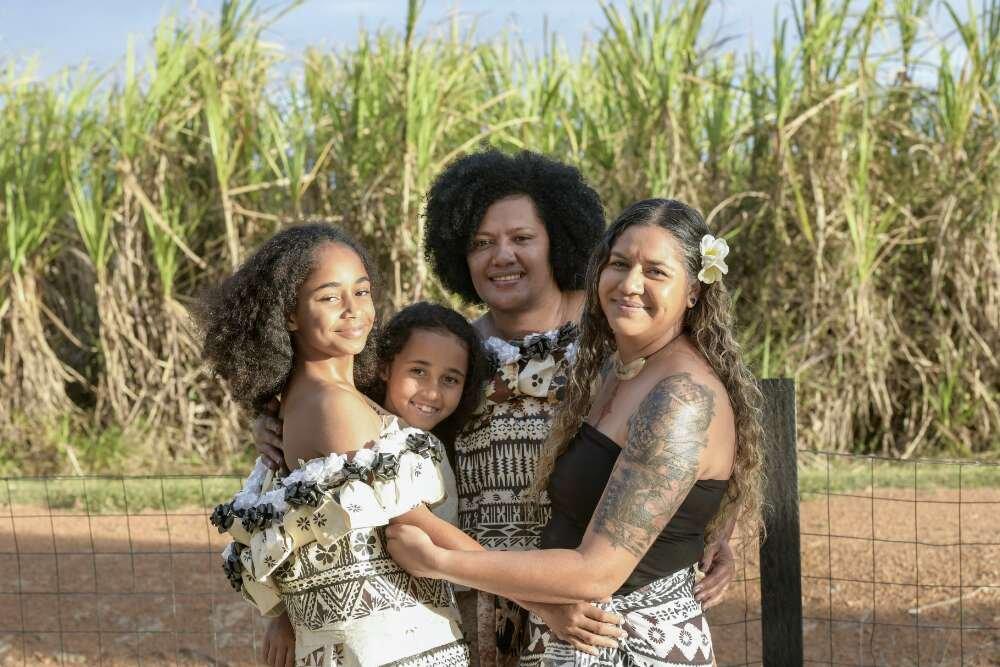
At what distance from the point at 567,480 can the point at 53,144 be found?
7.38 meters

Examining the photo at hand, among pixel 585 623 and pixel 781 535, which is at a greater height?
pixel 585 623

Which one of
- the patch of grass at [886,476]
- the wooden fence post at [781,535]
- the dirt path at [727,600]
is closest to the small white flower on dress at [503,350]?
the wooden fence post at [781,535]

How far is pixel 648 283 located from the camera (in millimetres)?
2125

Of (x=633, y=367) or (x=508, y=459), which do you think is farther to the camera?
(x=508, y=459)

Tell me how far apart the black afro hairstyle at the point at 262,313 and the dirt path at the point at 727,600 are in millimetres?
2494

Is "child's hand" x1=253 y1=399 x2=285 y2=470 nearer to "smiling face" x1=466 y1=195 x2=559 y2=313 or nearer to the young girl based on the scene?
the young girl

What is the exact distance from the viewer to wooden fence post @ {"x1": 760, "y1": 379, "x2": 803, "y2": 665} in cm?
333

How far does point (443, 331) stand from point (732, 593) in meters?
3.29

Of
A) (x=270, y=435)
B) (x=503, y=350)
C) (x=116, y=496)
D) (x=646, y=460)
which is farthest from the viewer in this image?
(x=116, y=496)

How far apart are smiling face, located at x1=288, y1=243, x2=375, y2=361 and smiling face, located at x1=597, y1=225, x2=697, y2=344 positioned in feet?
→ 1.74

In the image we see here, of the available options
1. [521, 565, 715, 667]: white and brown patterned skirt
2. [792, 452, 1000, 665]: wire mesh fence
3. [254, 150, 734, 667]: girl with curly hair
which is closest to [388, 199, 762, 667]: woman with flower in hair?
[521, 565, 715, 667]: white and brown patterned skirt

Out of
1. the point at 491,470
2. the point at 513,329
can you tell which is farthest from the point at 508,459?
the point at 513,329

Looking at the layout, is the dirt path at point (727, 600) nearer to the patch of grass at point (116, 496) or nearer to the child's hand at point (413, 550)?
the patch of grass at point (116, 496)

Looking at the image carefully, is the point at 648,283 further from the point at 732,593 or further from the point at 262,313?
the point at 732,593
